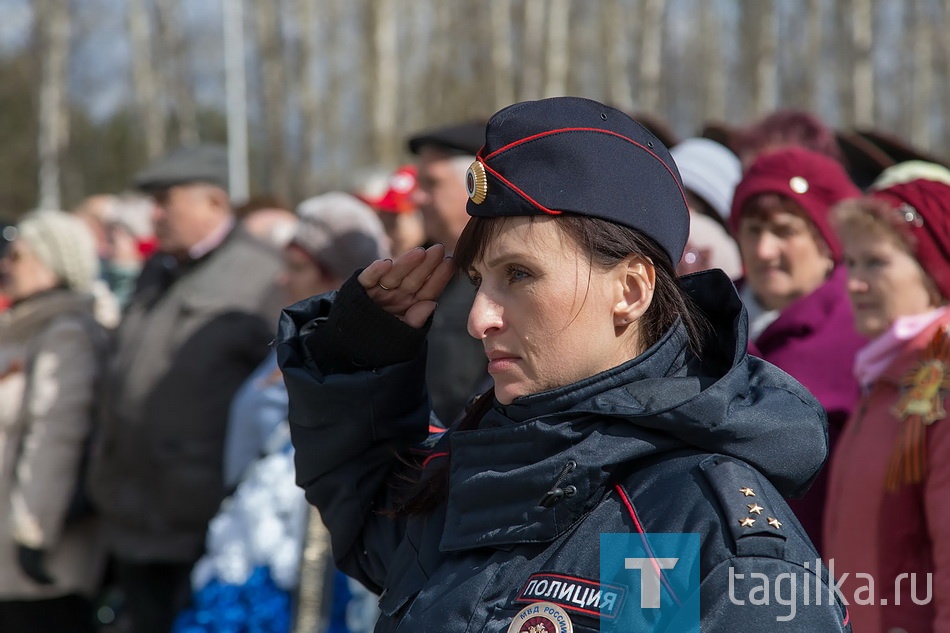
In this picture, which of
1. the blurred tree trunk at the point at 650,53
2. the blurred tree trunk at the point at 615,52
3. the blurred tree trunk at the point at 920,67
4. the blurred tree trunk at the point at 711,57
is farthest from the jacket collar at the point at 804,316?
the blurred tree trunk at the point at 711,57

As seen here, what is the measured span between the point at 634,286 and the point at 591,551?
446 mm

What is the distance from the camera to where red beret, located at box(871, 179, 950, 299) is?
9.95ft

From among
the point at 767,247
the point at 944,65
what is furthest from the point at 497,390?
the point at 944,65

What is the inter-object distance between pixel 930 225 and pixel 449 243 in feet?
6.14

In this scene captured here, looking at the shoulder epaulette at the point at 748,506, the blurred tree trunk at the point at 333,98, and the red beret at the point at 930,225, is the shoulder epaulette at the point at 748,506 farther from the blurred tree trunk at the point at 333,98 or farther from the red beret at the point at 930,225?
the blurred tree trunk at the point at 333,98

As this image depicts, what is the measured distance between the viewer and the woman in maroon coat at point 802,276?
3344 millimetres

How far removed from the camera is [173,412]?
479 cm

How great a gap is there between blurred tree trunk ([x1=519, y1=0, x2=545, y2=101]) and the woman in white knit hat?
1224cm

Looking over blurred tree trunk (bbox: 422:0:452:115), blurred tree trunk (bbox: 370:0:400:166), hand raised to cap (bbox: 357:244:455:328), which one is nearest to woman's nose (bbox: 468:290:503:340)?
hand raised to cap (bbox: 357:244:455:328)

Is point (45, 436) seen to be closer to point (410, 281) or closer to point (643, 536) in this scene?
point (410, 281)

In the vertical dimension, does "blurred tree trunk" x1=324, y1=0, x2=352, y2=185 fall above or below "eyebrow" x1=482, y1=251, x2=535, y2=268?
below

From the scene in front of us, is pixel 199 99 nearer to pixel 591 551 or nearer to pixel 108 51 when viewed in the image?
pixel 108 51

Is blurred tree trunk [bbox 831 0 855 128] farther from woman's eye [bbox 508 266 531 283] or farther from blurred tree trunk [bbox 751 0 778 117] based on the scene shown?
woman's eye [bbox 508 266 531 283]

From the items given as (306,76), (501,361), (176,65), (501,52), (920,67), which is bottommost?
(176,65)
